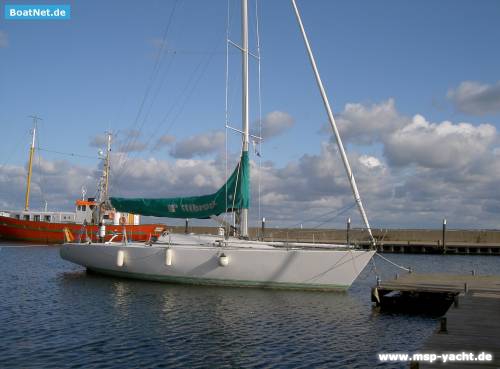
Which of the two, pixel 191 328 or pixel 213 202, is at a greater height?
pixel 213 202

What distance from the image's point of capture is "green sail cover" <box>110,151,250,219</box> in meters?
22.5

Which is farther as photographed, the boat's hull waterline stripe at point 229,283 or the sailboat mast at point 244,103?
the sailboat mast at point 244,103

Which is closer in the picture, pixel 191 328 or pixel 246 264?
pixel 191 328

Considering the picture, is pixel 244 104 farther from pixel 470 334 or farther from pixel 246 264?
pixel 470 334

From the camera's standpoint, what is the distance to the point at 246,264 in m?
21.0

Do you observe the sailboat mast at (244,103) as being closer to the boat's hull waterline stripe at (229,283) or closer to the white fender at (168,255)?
the boat's hull waterline stripe at (229,283)

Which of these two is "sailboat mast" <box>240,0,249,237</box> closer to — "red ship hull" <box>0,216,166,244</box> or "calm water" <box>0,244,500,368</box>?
"calm water" <box>0,244,500,368</box>

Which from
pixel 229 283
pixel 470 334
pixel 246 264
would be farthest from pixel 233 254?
pixel 470 334

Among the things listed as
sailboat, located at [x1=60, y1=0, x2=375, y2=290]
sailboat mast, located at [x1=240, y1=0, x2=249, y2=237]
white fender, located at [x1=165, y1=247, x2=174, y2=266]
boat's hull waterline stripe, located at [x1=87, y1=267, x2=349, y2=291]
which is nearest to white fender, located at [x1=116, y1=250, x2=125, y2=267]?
sailboat, located at [x1=60, y1=0, x2=375, y2=290]

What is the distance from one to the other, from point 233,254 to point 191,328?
6.68 m

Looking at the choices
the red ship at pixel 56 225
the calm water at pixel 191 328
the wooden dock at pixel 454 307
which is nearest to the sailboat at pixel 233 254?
the calm water at pixel 191 328

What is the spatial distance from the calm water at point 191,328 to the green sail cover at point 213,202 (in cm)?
342

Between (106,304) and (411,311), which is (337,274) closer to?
(411,311)

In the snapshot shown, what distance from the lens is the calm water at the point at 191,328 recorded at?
37.7 feet
